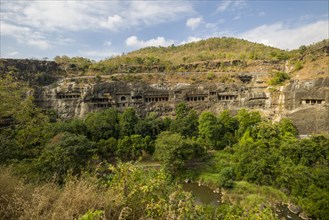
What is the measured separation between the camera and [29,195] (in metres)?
4.55

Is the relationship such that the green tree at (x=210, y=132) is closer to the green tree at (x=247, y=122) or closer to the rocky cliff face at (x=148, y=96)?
the green tree at (x=247, y=122)

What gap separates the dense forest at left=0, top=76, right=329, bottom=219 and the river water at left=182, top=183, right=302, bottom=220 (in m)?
0.59

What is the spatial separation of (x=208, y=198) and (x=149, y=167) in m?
11.6

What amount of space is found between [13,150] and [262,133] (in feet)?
67.9

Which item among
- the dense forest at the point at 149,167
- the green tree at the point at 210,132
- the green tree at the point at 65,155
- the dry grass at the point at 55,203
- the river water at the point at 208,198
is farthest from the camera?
the green tree at the point at 210,132

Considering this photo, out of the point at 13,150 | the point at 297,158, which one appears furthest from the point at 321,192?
the point at 13,150

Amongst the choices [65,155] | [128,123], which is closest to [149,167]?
[65,155]

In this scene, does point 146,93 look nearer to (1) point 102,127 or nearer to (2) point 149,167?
(1) point 102,127

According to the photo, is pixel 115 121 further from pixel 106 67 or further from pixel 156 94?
pixel 106 67

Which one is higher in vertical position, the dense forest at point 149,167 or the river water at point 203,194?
the dense forest at point 149,167

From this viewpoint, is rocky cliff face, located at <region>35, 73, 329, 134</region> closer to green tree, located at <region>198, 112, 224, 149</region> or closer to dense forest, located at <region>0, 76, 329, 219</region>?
dense forest, located at <region>0, 76, 329, 219</region>

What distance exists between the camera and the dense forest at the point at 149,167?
168 inches

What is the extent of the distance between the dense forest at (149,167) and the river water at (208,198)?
591 mm

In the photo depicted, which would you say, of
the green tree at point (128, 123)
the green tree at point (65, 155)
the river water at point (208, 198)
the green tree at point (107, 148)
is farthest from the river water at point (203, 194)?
the green tree at point (128, 123)
